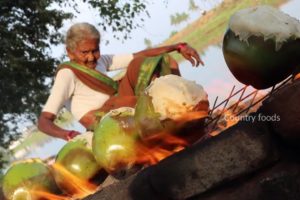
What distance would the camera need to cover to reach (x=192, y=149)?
81.1 inches

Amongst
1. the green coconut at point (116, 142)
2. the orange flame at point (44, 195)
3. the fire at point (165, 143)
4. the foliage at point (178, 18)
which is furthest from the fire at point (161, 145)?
the foliage at point (178, 18)

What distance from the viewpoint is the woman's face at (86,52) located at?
3871 millimetres

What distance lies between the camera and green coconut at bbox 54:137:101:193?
302 centimetres

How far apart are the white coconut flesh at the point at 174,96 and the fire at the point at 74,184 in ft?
2.84

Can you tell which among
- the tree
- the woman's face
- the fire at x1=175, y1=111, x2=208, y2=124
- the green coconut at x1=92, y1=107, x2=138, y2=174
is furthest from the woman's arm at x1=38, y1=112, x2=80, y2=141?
the tree

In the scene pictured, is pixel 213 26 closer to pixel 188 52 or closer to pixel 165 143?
pixel 188 52

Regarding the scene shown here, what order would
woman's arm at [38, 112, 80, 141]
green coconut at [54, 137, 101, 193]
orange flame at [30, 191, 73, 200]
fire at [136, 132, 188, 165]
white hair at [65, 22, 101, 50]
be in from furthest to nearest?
1. white hair at [65, 22, 101, 50]
2. woman's arm at [38, 112, 80, 141]
3. orange flame at [30, 191, 73, 200]
4. green coconut at [54, 137, 101, 193]
5. fire at [136, 132, 188, 165]

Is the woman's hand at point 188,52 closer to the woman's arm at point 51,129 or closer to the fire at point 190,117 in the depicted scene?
the woman's arm at point 51,129

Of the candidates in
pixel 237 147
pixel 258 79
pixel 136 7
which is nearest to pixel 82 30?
pixel 258 79

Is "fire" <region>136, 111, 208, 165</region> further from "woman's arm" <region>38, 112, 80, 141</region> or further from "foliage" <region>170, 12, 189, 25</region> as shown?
"foliage" <region>170, 12, 189, 25</region>

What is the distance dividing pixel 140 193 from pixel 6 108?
10167 mm

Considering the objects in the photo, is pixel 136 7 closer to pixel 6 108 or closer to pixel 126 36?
pixel 126 36

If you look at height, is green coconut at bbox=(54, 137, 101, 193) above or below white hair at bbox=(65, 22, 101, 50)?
below

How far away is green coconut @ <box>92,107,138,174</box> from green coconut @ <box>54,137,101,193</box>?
0.24 metres
